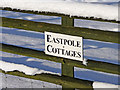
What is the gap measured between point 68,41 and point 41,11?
508mm


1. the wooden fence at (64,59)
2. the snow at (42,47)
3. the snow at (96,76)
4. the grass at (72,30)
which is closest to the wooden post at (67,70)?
the wooden fence at (64,59)

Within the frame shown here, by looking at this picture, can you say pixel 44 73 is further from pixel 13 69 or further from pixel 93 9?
pixel 93 9

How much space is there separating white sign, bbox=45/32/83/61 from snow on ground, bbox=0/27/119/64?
268 centimetres

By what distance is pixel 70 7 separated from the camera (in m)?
3.48

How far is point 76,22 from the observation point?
8.30m

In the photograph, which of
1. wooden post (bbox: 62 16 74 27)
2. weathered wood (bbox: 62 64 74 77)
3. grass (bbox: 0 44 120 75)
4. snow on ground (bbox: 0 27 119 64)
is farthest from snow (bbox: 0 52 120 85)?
wooden post (bbox: 62 16 74 27)

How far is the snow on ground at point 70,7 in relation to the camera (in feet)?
10.7

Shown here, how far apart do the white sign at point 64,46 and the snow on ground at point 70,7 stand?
294 millimetres

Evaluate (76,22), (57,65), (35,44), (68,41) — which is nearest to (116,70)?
(68,41)

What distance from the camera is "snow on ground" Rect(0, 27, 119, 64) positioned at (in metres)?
6.41

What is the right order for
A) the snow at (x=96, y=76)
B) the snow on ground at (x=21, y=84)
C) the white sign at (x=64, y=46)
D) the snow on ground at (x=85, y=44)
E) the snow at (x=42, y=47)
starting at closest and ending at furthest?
the snow at (x=42, y=47)
the white sign at (x=64, y=46)
the snow on ground at (x=21, y=84)
the snow at (x=96, y=76)
the snow on ground at (x=85, y=44)

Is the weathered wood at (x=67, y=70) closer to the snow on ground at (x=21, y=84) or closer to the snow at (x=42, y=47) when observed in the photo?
the snow at (x=42, y=47)

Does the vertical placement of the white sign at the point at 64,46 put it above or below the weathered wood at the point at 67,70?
above

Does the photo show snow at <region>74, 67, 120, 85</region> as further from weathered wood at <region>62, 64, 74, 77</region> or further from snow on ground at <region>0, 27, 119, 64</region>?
weathered wood at <region>62, 64, 74, 77</region>
